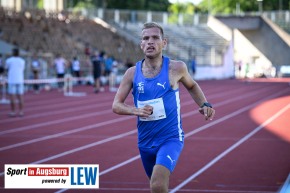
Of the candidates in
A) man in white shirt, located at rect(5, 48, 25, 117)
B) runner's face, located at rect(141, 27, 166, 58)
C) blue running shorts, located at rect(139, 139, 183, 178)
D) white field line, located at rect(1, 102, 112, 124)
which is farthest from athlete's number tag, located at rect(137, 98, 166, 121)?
man in white shirt, located at rect(5, 48, 25, 117)

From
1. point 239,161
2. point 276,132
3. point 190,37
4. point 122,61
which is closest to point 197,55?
point 190,37

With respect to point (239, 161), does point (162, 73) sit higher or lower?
higher

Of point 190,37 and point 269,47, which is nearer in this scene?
point 190,37

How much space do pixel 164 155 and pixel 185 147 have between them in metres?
6.39

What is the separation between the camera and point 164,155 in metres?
5.68

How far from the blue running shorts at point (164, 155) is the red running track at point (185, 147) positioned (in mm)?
2181

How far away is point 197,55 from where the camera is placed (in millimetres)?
51469

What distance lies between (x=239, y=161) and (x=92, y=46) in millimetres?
33188

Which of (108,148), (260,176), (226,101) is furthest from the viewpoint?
(226,101)

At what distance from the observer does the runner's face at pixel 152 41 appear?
583cm

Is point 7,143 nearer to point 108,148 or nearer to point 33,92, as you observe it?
point 108,148

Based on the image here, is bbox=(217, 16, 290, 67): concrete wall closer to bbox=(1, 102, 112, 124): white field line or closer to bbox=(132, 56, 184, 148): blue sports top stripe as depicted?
bbox=(1, 102, 112, 124): white field line

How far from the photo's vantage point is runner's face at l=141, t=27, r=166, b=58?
19.1ft

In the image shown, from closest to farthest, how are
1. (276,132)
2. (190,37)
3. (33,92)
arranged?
(276,132) → (33,92) → (190,37)
